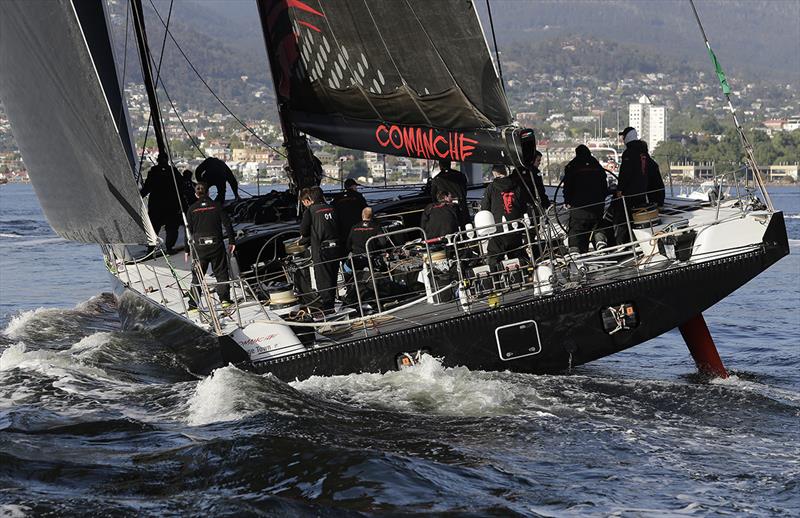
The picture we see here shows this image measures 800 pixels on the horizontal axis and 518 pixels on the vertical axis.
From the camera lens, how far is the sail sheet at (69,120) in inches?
400

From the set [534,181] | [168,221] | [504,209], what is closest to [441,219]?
[504,209]

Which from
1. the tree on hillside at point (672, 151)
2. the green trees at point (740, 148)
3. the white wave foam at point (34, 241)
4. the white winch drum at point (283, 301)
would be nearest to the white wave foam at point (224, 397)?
the white winch drum at point (283, 301)

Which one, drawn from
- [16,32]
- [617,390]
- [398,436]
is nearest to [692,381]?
[617,390]

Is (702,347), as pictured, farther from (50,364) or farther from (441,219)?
(50,364)

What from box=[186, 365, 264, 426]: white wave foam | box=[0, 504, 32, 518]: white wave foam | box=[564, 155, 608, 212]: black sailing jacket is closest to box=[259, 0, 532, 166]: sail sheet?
box=[564, 155, 608, 212]: black sailing jacket

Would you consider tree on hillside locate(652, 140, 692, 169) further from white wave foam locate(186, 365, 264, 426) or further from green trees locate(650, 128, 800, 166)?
white wave foam locate(186, 365, 264, 426)

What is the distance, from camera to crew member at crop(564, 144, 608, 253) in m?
11.7

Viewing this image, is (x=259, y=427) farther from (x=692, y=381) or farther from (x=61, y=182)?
(x=692, y=381)

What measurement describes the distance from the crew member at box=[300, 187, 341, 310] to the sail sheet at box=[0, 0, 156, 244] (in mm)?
1502

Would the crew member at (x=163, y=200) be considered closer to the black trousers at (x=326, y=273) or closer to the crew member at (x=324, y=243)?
the crew member at (x=324, y=243)

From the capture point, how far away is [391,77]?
1170 cm

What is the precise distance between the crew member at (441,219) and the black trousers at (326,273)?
2.91 feet

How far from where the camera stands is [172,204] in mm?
14359

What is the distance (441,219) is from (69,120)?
3382mm
